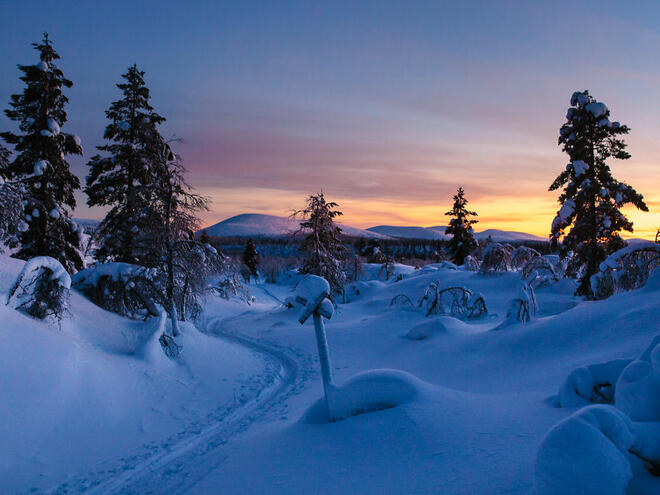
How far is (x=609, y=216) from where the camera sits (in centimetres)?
1791

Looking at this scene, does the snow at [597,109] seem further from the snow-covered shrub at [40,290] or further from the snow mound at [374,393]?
the snow-covered shrub at [40,290]

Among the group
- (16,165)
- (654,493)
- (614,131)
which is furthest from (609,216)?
(16,165)

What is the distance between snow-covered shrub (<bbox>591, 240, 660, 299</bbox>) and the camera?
11.8m

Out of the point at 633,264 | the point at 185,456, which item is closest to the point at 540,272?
the point at 633,264

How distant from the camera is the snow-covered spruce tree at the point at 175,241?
14.2 meters

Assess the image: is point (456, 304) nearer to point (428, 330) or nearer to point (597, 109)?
point (428, 330)

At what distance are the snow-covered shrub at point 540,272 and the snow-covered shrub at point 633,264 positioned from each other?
7.95 meters

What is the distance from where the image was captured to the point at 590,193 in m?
18.1

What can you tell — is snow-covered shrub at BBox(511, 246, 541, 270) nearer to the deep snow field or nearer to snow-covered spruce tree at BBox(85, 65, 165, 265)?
the deep snow field

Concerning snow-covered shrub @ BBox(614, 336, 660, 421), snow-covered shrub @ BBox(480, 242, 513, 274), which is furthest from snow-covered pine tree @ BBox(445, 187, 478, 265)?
snow-covered shrub @ BBox(614, 336, 660, 421)

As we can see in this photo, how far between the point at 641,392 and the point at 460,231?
4186 centimetres

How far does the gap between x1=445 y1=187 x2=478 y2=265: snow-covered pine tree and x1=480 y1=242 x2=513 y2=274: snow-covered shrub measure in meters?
15.7

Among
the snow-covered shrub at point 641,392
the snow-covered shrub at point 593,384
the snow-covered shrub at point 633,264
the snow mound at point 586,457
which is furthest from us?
the snow-covered shrub at point 633,264

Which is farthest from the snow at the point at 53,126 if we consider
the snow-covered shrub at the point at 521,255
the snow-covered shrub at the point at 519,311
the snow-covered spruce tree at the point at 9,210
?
the snow-covered shrub at the point at 521,255
